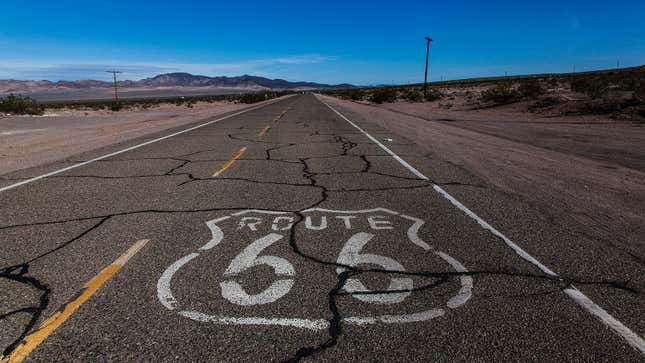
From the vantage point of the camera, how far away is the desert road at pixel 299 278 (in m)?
2.89

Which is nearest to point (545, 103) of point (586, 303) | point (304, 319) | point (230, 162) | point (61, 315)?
point (230, 162)

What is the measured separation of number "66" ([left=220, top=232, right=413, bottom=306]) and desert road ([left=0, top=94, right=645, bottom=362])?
2 centimetres

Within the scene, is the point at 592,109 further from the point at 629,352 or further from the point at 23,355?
the point at 23,355

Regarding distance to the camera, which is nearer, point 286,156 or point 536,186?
point 536,186

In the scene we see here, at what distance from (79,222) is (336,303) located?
3782 millimetres

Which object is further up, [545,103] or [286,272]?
[545,103]

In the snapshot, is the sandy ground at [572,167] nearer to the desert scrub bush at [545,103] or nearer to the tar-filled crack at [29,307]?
the tar-filled crack at [29,307]

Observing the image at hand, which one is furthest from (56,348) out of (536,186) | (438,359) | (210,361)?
(536,186)

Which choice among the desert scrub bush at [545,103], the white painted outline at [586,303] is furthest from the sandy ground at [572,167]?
the desert scrub bush at [545,103]

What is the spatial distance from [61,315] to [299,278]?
1823mm

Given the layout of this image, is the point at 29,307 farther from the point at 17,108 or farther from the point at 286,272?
the point at 17,108

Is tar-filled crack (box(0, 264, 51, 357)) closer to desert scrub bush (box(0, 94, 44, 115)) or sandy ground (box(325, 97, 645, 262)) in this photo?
sandy ground (box(325, 97, 645, 262))

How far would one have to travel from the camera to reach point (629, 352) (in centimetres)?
281

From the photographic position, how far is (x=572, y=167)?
9578mm
